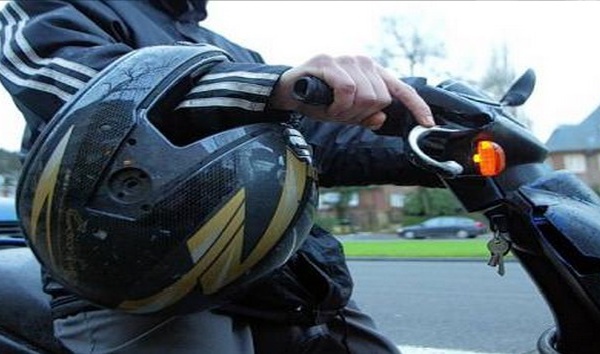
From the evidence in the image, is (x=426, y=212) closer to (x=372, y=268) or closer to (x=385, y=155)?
(x=372, y=268)

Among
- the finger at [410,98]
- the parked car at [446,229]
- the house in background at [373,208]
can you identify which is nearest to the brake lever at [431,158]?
the finger at [410,98]

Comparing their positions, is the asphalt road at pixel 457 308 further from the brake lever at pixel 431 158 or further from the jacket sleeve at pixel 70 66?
the jacket sleeve at pixel 70 66

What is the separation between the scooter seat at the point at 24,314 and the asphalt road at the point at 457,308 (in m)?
2.99

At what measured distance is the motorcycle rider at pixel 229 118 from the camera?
1.22 metres

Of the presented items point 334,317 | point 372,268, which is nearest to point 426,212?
point 372,268

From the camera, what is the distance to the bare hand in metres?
1.17

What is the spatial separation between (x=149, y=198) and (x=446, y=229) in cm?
4010

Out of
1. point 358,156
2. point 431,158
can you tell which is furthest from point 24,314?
point 431,158

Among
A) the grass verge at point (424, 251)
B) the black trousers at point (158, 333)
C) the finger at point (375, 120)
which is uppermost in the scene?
the finger at point (375, 120)

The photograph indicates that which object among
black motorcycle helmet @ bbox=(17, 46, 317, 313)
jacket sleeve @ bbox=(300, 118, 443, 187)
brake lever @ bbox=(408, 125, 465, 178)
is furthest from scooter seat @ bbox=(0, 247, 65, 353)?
brake lever @ bbox=(408, 125, 465, 178)

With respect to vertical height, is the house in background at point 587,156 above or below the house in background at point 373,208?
above

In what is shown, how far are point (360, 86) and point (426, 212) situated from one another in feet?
154

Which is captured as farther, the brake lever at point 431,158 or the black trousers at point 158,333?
the black trousers at point 158,333

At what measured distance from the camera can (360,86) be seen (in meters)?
1.18
